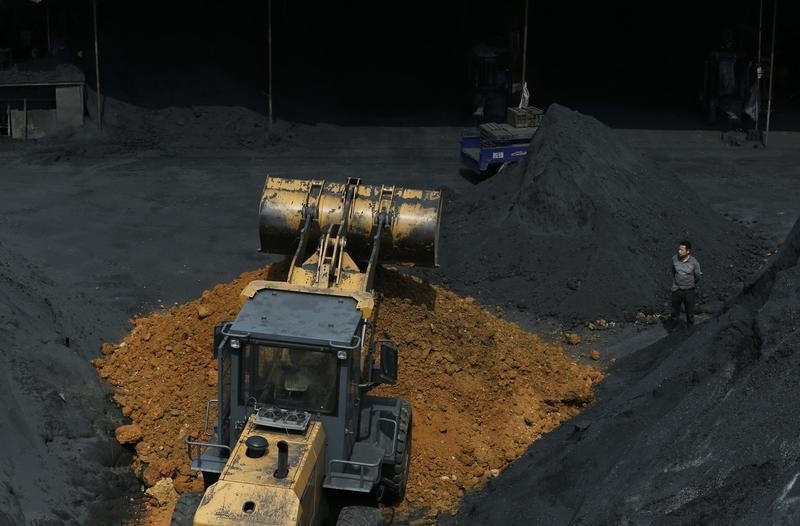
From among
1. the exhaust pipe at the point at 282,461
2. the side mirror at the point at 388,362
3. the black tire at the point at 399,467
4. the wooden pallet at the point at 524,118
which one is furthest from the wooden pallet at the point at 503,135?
the exhaust pipe at the point at 282,461

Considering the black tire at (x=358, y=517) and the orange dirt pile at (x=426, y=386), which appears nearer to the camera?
the black tire at (x=358, y=517)

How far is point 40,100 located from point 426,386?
64.3 feet

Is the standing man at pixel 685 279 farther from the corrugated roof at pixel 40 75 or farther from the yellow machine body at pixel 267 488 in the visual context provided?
the corrugated roof at pixel 40 75

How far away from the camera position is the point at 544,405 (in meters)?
15.4

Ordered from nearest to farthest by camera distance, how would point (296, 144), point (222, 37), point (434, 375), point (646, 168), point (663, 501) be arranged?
point (663, 501) → point (434, 375) → point (646, 168) → point (296, 144) → point (222, 37)

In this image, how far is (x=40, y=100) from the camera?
30734 millimetres

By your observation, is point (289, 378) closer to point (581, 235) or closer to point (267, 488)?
point (267, 488)

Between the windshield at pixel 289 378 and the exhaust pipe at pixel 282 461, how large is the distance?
102 centimetres

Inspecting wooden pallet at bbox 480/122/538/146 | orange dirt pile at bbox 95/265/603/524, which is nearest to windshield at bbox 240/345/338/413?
orange dirt pile at bbox 95/265/603/524

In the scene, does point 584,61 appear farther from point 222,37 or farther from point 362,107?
point 222,37

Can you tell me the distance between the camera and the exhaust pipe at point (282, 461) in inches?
401

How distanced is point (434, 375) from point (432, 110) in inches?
782

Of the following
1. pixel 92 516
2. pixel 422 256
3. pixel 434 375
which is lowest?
pixel 92 516

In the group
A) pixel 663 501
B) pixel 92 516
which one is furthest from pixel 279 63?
pixel 663 501
